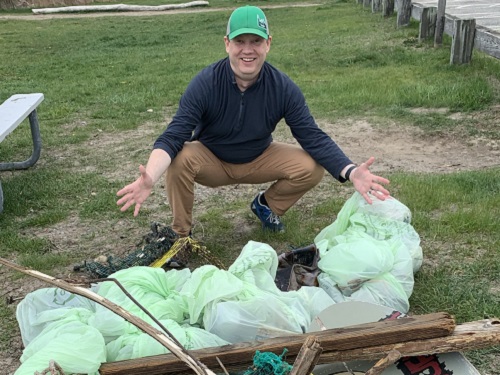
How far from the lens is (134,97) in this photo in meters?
8.03

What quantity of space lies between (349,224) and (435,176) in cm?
153

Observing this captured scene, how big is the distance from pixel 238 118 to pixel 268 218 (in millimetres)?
711

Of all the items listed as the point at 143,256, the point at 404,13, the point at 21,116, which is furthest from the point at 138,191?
the point at 404,13

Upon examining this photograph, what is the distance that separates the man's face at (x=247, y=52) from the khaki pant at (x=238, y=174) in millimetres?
566

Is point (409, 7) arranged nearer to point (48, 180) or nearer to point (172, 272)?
point (48, 180)

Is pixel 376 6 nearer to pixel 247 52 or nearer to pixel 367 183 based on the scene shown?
pixel 247 52

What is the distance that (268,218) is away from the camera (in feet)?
12.3

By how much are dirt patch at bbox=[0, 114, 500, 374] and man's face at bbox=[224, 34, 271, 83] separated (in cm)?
114

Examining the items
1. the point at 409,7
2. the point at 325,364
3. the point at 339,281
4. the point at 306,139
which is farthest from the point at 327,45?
the point at 325,364

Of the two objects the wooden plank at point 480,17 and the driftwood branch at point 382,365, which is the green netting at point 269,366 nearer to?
the driftwood branch at point 382,365

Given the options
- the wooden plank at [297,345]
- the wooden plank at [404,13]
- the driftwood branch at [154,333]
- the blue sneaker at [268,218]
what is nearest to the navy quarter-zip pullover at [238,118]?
the blue sneaker at [268,218]

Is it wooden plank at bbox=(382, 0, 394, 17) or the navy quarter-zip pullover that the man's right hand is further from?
wooden plank at bbox=(382, 0, 394, 17)

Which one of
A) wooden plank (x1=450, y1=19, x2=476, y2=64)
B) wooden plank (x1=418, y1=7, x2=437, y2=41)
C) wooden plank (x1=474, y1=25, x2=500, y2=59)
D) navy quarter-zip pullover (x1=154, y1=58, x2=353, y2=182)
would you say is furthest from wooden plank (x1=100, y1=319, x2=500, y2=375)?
wooden plank (x1=418, y1=7, x2=437, y2=41)

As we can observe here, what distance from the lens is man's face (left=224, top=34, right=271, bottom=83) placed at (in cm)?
318
